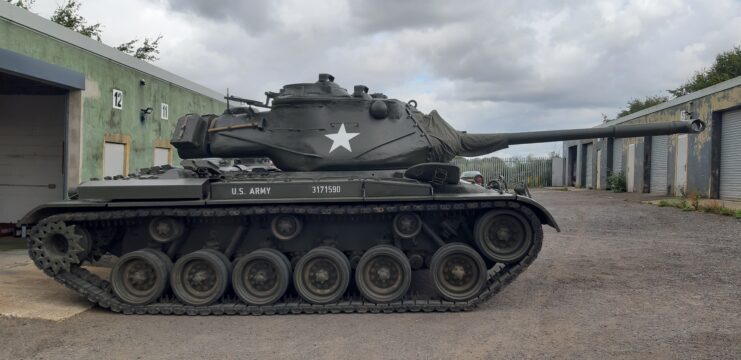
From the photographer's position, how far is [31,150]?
16.6 metres

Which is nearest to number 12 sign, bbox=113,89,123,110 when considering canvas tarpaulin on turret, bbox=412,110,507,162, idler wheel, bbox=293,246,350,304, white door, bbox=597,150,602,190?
canvas tarpaulin on turret, bbox=412,110,507,162

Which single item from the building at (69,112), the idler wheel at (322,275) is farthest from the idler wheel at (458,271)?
the building at (69,112)

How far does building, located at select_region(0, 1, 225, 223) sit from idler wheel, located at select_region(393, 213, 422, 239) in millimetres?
8448

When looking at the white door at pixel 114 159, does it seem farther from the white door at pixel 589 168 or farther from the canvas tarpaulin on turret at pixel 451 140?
the white door at pixel 589 168

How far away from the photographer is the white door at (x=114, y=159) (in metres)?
15.3

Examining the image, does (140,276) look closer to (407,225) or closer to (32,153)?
(407,225)

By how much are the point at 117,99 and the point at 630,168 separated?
26.0 meters

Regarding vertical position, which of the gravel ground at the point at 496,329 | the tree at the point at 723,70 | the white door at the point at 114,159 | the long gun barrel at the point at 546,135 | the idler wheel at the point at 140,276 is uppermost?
the tree at the point at 723,70

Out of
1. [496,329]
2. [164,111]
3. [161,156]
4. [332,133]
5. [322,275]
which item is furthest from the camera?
[161,156]

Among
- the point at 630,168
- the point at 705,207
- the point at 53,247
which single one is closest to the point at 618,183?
the point at 630,168

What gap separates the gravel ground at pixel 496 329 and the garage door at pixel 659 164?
1891 centimetres

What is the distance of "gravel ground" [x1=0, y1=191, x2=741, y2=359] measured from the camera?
6.19 metres

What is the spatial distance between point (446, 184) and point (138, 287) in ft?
14.6

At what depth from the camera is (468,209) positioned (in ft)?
26.7
